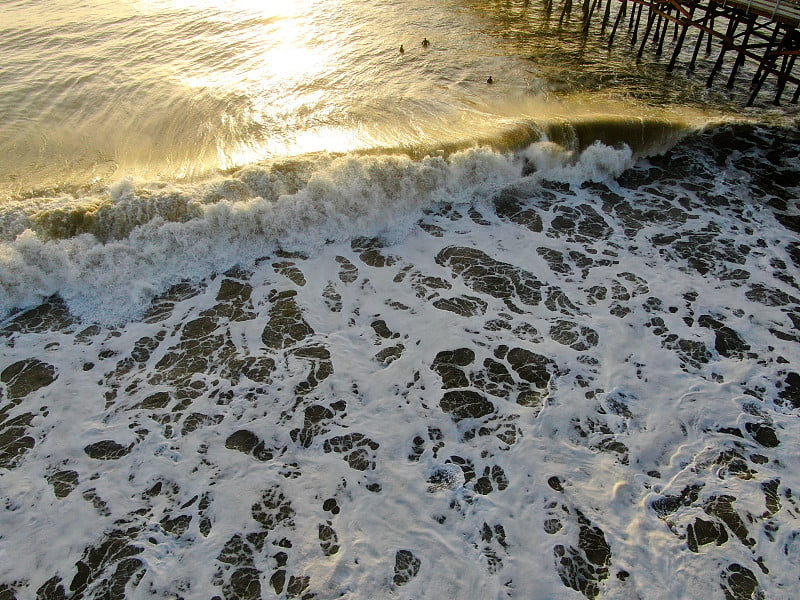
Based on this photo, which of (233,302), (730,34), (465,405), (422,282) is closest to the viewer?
(465,405)

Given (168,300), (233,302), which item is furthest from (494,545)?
(168,300)

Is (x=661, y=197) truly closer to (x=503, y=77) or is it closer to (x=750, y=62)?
(x=503, y=77)

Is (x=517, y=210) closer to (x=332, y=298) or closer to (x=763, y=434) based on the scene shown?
(x=332, y=298)

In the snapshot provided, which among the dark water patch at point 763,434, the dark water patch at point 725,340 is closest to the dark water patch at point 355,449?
the dark water patch at point 763,434

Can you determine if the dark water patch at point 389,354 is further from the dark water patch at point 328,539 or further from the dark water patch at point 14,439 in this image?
the dark water patch at point 14,439

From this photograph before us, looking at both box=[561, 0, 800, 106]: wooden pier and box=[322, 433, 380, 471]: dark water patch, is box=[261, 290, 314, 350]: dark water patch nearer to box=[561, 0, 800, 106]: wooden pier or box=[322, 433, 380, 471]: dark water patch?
box=[322, 433, 380, 471]: dark water patch

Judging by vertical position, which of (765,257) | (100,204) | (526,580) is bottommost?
(526,580)

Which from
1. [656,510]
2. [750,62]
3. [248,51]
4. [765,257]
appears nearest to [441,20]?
[248,51]
